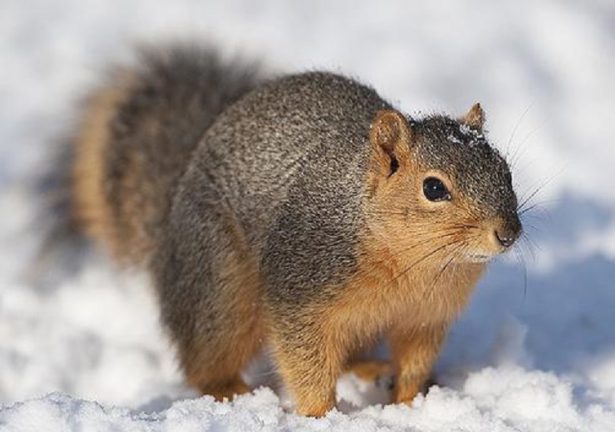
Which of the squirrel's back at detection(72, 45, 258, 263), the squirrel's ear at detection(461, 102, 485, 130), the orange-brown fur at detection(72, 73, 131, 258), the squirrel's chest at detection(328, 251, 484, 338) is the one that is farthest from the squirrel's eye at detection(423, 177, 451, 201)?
the orange-brown fur at detection(72, 73, 131, 258)

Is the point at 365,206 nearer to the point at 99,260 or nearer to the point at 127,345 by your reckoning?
the point at 127,345

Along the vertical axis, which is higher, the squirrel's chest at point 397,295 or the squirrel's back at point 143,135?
the squirrel's back at point 143,135

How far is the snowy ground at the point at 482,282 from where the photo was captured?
386cm

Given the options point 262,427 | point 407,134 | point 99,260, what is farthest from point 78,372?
point 407,134

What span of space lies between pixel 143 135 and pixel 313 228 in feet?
4.73

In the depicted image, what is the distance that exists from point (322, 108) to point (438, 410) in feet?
3.61

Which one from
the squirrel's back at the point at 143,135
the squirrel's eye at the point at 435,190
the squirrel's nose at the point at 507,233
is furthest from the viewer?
the squirrel's back at the point at 143,135

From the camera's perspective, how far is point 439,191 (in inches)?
139

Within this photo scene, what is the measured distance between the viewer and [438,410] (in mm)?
3846

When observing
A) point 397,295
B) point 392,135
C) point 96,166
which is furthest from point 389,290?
point 96,166

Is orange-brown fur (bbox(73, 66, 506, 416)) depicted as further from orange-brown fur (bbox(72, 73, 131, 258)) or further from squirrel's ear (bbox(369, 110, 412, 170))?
orange-brown fur (bbox(72, 73, 131, 258))

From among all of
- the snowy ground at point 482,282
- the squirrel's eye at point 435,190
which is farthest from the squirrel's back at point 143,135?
the squirrel's eye at point 435,190

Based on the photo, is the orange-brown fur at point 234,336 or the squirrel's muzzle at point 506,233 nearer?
the squirrel's muzzle at point 506,233

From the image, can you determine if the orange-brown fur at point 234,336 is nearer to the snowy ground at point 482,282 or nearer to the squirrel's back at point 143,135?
the snowy ground at point 482,282
